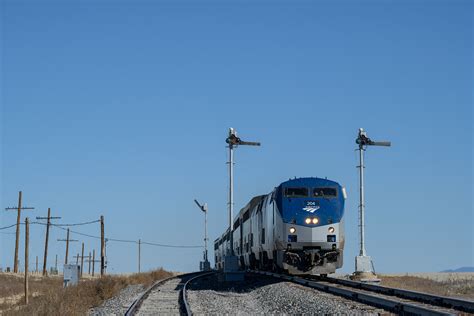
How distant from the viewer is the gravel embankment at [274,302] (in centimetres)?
1889

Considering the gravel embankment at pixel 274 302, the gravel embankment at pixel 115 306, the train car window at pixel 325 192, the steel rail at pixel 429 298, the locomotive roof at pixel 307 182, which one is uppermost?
the locomotive roof at pixel 307 182

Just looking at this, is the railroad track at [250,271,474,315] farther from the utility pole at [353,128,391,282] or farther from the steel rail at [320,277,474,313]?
the utility pole at [353,128,391,282]

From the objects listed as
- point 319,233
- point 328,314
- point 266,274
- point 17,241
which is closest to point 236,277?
point 266,274

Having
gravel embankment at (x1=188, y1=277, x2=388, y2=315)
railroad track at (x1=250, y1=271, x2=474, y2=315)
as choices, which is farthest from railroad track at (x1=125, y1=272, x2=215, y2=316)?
railroad track at (x1=250, y1=271, x2=474, y2=315)

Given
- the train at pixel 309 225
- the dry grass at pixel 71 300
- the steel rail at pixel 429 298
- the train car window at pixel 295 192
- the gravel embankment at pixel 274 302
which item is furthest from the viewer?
the train car window at pixel 295 192

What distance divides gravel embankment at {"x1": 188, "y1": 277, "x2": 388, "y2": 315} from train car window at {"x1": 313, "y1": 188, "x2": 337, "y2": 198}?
14.0ft

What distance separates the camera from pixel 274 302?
2205cm

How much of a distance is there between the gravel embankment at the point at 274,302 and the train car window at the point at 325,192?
14.0 feet

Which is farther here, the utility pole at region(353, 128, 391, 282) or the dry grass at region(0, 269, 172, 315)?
the utility pole at region(353, 128, 391, 282)

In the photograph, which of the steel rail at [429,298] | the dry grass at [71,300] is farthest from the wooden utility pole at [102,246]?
the steel rail at [429,298]

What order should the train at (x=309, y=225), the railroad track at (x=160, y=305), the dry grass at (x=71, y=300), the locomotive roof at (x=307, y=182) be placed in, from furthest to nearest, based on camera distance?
the locomotive roof at (x=307, y=182) → the train at (x=309, y=225) → the dry grass at (x=71, y=300) → the railroad track at (x=160, y=305)

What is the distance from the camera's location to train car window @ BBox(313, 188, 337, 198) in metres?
30.3

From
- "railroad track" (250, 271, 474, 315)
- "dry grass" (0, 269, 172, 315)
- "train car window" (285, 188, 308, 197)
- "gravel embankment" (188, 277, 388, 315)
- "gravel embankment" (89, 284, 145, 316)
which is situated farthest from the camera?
"train car window" (285, 188, 308, 197)

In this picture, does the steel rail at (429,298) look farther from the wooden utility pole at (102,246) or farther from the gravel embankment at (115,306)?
the wooden utility pole at (102,246)
